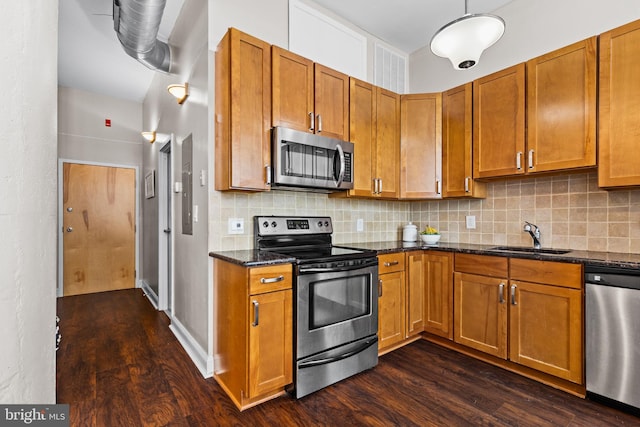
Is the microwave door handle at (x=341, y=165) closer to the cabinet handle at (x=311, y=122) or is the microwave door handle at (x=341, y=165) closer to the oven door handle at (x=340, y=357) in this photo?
the cabinet handle at (x=311, y=122)

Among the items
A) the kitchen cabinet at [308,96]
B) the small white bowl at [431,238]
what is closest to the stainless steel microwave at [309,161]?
the kitchen cabinet at [308,96]

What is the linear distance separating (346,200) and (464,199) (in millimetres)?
1241

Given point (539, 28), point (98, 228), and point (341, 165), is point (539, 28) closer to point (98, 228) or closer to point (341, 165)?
point (341, 165)

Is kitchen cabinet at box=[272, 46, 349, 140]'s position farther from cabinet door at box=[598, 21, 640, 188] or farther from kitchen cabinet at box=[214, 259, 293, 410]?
cabinet door at box=[598, 21, 640, 188]

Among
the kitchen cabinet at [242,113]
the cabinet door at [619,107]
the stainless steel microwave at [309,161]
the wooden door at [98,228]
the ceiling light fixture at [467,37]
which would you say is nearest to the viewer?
the ceiling light fixture at [467,37]

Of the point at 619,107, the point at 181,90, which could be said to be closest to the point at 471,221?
the point at 619,107

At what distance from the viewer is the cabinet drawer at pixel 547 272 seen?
205 cm

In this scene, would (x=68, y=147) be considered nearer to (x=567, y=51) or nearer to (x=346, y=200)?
(x=346, y=200)

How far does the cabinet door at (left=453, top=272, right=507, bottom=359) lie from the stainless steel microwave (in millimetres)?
1325

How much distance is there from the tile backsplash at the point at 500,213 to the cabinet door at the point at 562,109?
317 mm

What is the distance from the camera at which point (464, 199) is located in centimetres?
324

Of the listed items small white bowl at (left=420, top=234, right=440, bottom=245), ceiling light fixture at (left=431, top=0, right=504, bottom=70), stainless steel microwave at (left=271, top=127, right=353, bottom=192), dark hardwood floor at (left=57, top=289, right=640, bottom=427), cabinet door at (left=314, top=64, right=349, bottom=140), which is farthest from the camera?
small white bowl at (left=420, top=234, right=440, bottom=245)

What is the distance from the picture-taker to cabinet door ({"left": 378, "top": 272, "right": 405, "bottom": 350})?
2602mm
